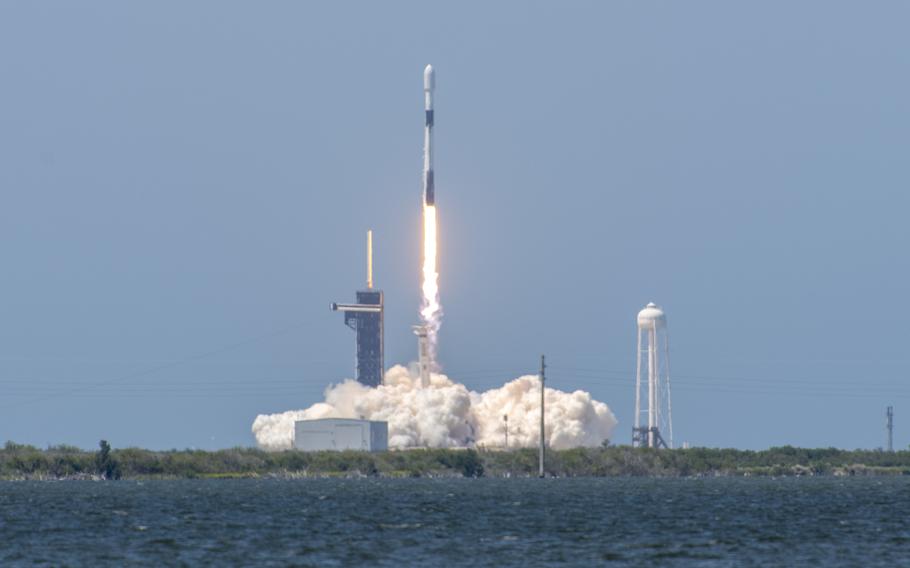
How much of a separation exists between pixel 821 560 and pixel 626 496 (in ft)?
209

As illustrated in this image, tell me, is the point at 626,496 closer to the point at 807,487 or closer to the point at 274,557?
the point at 807,487

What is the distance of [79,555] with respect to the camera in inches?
3280

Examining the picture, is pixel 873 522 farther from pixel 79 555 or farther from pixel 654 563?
pixel 79 555

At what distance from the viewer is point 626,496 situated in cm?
14400

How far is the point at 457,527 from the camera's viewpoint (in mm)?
100562

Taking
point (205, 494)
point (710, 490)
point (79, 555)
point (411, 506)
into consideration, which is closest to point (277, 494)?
point (205, 494)

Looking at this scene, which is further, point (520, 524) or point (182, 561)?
point (520, 524)

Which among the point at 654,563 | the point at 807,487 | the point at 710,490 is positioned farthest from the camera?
the point at 807,487

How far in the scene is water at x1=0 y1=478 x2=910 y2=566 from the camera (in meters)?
81.5

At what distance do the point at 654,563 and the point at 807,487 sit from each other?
96696 millimetres

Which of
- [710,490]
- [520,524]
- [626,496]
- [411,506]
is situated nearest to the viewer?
[520,524]

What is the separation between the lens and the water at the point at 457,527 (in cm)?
8150

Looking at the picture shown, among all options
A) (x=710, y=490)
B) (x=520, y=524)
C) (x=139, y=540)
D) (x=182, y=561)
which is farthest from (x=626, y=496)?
(x=182, y=561)

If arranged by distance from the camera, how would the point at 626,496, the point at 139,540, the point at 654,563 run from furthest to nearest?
the point at 626,496 → the point at 139,540 → the point at 654,563
